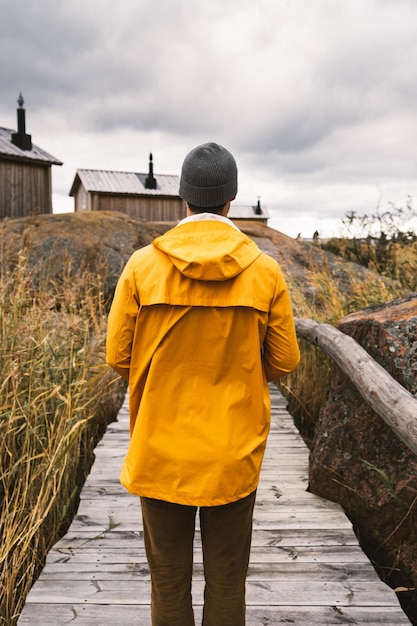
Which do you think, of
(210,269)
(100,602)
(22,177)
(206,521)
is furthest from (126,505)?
(22,177)

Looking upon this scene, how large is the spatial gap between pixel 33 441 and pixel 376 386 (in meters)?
2.01

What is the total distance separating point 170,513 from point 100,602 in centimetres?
91

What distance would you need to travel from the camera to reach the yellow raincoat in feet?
5.10

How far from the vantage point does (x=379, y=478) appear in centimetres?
285

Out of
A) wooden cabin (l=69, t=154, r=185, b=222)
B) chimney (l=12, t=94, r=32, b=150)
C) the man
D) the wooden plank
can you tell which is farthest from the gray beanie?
wooden cabin (l=69, t=154, r=185, b=222)

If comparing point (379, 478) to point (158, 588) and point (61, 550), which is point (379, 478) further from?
point (61, 550)

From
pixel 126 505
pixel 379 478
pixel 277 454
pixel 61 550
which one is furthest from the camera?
pixel 277 454

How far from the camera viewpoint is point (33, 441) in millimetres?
3094

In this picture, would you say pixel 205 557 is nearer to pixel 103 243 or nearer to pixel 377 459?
pixel 377 459

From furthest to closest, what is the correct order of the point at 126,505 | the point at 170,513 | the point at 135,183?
the point at 135,183 < the point at 126,505 < the point at 170,513

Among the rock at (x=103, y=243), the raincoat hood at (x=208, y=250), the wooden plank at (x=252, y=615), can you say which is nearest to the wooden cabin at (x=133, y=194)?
the rock at (x=103, y=243)

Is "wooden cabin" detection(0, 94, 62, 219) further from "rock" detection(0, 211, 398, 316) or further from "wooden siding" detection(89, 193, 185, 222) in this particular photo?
"rock" detection(0, 211, 398, 316)

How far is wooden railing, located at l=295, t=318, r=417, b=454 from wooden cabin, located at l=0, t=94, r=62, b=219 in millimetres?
15611

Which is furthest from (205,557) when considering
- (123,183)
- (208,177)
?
(123,183)
